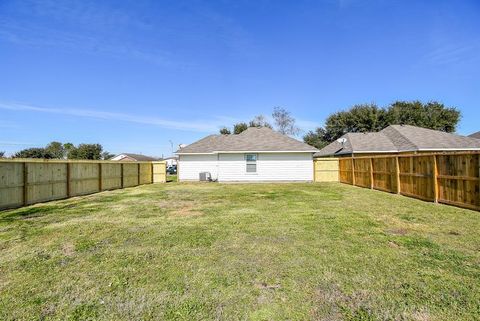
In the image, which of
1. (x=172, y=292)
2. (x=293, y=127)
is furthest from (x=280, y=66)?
(x=293, y=127)

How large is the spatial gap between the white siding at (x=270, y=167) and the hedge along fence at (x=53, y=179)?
292 inches

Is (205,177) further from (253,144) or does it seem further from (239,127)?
(239,127)

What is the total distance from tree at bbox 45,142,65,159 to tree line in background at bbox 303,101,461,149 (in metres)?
75.0

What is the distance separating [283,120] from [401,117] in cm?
1860

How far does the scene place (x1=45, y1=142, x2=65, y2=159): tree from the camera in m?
75.0

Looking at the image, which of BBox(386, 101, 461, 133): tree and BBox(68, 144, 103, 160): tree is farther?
BBox(68, 144, 103, 160): tree

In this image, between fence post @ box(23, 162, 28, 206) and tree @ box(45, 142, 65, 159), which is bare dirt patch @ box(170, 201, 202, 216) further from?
tree @ box(45, 142, 65, 159)

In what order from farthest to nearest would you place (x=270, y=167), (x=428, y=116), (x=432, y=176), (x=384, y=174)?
(x=428, y=116) < (x=270, y=167) < (x=384, y=174) < (x=432, y=176)

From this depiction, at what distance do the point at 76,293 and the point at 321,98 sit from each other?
3126 centimetres

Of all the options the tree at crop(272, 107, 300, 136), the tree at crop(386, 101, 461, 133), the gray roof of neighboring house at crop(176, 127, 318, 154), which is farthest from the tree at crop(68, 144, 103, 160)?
the tree at crop(386, 101, 461, 133)

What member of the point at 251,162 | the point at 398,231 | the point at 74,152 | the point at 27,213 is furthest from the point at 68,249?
the point at 74,152

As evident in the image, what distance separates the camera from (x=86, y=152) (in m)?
64.1

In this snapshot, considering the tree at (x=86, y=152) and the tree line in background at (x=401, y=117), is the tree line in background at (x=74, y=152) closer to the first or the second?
the tree at (x=86, y=152)

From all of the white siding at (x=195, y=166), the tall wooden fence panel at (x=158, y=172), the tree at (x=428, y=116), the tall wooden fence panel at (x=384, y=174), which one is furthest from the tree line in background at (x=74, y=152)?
the tall wooden fence panel at (x=384, y=174)
